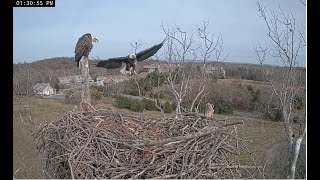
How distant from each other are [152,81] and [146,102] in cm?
274

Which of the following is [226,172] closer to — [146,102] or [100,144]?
[100,144]

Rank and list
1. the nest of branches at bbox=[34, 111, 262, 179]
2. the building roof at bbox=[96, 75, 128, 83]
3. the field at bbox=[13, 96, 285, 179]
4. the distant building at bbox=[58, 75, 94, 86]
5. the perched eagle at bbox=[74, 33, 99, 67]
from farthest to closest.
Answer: the building roof at bbox=[96, 75, 128, 83] → the distant building at bbox=[58, 75, 94, 86] → the field at bbox=[13, 96, 285, 179] → the perched eagle at bbox=[74, 33, 99, 67] → the nest of branches at bbox=[34, 111, 262, 179]

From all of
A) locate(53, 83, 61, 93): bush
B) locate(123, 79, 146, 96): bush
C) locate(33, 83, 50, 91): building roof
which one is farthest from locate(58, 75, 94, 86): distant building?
locate(123, 79, 146, 96): bush

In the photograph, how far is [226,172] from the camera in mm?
3029

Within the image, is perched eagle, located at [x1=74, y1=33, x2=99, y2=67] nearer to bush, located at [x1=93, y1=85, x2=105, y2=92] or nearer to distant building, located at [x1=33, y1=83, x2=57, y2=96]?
distant building, located at [x1=33, y1=83, x2=57, y2=96]

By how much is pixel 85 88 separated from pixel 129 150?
151 centimetres

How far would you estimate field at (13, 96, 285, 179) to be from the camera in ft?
17.4

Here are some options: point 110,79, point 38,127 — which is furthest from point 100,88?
point 38,127

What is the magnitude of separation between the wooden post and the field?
20cm

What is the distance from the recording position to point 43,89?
927 cm

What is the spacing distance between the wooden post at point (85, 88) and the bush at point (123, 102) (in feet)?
17.6

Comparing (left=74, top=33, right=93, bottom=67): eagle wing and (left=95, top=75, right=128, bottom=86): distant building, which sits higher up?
(left=74, top=33, right=93, bottom=67): eagle wing
